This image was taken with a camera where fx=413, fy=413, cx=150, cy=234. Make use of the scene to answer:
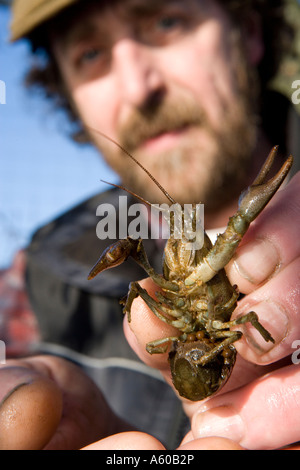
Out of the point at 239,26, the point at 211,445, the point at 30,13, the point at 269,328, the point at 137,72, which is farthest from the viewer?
the point at 239,26

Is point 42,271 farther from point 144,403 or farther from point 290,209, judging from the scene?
point 290,209

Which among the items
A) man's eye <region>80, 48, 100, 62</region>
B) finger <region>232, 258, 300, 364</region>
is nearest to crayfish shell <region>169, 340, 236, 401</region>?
finger <region>232, 258, 300, 364</region>

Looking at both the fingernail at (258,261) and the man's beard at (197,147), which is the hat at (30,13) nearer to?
the man's beard at (197,147)

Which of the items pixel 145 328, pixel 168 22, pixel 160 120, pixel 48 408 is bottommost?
pixel 48 408

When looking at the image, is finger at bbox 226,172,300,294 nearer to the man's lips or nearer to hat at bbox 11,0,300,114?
the man's lips

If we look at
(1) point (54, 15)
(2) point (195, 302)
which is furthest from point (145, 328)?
(1) point (54, 15)

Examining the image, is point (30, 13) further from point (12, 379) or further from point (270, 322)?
point (270, 322)
